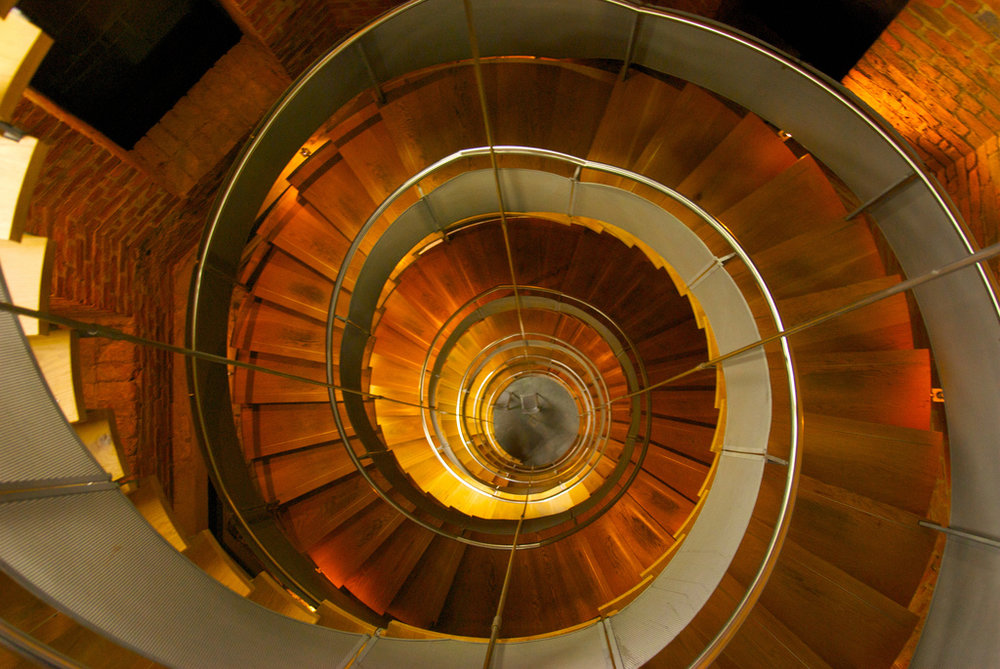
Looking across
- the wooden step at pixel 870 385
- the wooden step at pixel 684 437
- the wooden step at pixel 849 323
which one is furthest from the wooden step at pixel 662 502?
the wooden step at pixel 849 323

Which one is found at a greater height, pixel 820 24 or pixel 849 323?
pixel 820 24

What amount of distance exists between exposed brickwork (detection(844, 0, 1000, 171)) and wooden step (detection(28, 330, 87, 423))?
20.2ft

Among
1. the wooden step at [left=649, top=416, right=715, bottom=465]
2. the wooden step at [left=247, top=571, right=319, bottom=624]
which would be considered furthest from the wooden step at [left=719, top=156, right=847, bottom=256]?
the wooden step at [left=247, top=571, right=319, bottom=624]

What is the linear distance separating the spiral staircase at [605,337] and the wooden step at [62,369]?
0.65m

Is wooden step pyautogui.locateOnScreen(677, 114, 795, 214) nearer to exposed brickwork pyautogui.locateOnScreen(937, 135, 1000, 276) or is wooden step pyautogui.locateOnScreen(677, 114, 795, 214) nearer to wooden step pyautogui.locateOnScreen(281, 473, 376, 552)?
exposed brickwork pyautogui.locateOnScreen(937, 135, 1000, 276)

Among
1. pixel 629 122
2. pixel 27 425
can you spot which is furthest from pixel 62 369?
pixel 629 122

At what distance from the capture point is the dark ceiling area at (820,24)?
4.29 meters

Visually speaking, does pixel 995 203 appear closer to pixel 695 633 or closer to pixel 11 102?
pixel 695 633

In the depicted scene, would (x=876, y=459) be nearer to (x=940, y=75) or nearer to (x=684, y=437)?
(x=684, y=437)

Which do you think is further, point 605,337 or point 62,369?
point 605,337

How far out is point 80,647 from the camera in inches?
76.8

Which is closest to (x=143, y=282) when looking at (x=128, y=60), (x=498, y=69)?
(x=128, y=60)

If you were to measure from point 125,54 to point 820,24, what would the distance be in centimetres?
668

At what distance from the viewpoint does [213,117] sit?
4551 millimetres
